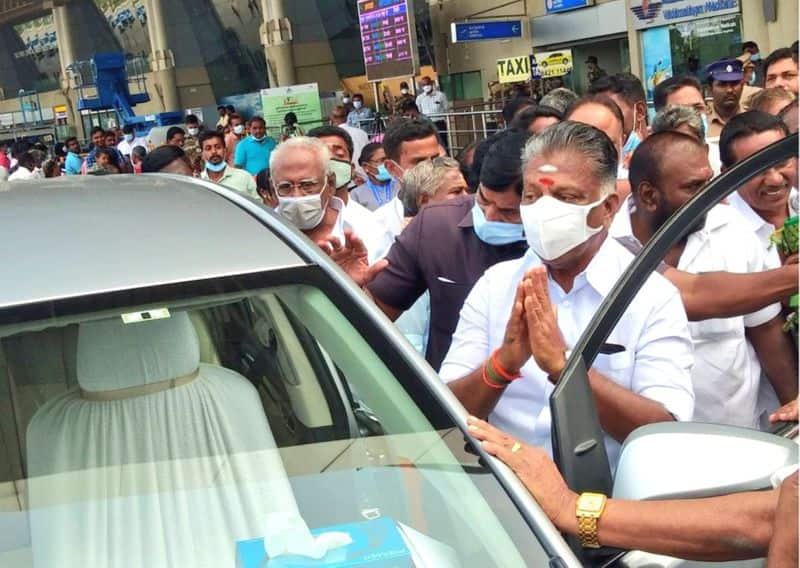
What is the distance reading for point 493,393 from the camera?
2373 mm

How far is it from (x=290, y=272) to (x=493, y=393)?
0.65m

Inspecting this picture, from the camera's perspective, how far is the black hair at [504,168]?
3.11 metres

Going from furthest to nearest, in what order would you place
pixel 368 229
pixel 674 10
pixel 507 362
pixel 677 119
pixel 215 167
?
1. pixel 674 10
2. pixel 215 167
3. pixel 677 119
4. pixel 368 229
5. pixel 507 362

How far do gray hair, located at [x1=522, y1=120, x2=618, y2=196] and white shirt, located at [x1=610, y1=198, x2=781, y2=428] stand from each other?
1.39ft

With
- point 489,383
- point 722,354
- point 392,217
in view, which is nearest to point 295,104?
point 392,217

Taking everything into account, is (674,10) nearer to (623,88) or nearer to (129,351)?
(623,88)

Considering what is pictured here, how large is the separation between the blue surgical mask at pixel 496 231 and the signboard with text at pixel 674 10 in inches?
616

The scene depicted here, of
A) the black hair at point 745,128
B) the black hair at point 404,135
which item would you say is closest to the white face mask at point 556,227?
the black hair at point 745,128

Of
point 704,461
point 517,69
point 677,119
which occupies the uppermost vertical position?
point 517,69

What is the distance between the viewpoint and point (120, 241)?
6.58 ft

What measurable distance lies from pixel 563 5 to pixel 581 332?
20.3 m

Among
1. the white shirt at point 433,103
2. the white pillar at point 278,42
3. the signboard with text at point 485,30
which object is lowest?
the white shirt at point 433,103

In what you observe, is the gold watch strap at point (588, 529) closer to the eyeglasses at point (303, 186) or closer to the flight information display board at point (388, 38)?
the eyeglasses at point (303, 186)

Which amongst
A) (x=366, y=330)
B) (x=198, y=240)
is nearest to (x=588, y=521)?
(x=366, y=330)
